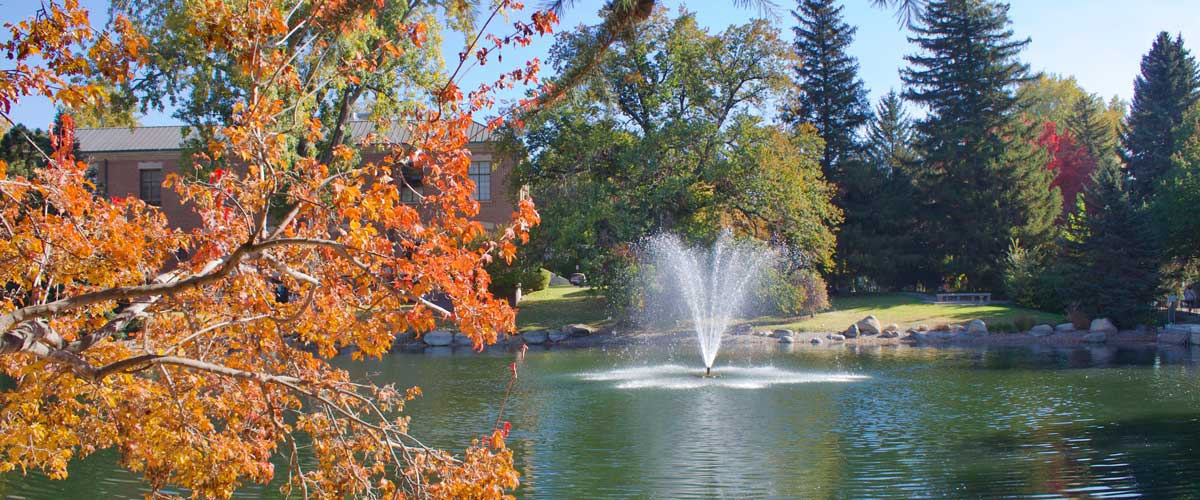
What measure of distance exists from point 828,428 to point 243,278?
8.69 metres

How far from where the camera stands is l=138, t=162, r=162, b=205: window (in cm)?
3828

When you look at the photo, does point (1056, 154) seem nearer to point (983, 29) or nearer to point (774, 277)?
point (983, 29)

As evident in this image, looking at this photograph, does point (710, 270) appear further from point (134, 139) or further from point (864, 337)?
point (134, 139)

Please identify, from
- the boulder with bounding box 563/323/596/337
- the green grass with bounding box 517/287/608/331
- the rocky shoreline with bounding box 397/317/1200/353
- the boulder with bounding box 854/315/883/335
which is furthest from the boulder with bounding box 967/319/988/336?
the green grass with bounding box 517/287/608/331

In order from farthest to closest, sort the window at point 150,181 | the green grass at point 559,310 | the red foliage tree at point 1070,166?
the red foliage tree at point 1070,166 < the window at point 150,181 < the green grass at point 559,310

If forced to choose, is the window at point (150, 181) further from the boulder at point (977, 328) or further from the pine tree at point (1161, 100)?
the pine tree at point (1161, 100)

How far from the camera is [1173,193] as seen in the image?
28.3 meters

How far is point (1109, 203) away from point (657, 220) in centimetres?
1285

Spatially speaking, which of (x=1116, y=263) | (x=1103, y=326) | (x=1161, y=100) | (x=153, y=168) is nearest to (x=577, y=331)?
(x=1103, y=326)

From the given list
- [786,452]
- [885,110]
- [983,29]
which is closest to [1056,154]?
[885,110]

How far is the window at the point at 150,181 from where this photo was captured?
3828 cm

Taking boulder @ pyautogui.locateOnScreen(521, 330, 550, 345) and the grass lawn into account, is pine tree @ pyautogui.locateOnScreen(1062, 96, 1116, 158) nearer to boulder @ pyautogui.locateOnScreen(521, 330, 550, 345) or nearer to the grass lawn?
the grass lawn

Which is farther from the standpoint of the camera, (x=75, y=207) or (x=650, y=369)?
(x=650, y=369)

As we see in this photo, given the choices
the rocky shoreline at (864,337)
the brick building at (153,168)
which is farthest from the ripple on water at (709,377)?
the brick building at (153,168)
